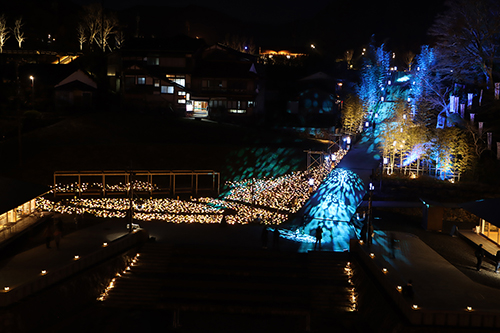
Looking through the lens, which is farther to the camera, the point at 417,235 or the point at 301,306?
the point at 417,235

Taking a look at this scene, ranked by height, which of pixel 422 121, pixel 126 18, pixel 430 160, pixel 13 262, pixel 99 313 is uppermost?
pixel 126 18

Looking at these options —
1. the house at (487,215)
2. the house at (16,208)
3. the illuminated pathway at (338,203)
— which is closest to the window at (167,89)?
the illuminated pathway at (338,203)

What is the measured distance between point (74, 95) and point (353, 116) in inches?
1114

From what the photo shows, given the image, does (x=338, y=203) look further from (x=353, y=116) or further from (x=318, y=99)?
(x=318, y=99)

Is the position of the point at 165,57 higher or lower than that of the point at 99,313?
higher

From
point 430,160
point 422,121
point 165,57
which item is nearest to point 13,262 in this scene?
point 430,160

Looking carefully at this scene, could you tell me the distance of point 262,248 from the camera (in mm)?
15438

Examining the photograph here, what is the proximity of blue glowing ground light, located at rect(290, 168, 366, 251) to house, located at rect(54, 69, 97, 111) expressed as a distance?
2546 cm

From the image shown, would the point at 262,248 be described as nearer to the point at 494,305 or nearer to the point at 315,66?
the point at 494,305

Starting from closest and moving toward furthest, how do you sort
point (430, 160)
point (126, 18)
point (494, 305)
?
point (494, 305), point (430, 160), point (126, 18)

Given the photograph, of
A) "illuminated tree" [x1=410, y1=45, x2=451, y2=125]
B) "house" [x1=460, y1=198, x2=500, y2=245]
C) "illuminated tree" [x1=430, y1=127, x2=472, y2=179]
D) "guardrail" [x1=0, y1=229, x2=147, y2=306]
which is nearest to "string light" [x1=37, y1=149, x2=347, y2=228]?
"guardrail" [x1=0, y1=229, x2=147, y2=306]

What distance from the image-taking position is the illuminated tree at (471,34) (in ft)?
95.3

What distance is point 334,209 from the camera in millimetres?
21328

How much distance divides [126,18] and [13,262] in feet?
477
